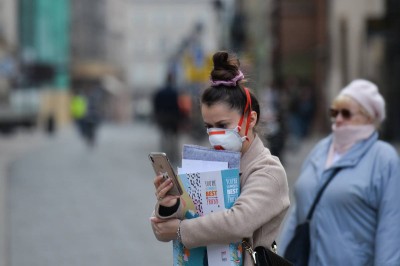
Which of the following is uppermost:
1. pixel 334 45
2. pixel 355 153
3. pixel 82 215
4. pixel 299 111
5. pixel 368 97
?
pixel 368 97

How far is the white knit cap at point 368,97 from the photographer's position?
503 cm

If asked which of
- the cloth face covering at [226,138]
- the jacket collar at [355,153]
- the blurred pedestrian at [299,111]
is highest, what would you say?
the cloth face covering at [226,138]

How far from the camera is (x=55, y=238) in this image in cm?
1023

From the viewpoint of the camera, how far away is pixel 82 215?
12.3m

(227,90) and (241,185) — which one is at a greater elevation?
(227,90)

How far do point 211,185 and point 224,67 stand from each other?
1.40ft

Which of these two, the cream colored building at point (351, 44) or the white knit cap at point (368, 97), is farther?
the cream colored building at point (351, 44)

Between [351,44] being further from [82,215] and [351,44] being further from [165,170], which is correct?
[165,170]

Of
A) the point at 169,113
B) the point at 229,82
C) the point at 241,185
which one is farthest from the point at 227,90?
the point at 169,113

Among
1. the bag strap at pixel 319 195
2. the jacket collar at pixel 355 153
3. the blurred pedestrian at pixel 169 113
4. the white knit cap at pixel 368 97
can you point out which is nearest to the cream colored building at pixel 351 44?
the blurred pedestrian at pixel 169 113

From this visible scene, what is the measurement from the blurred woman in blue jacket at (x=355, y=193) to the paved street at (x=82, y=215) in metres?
3.59

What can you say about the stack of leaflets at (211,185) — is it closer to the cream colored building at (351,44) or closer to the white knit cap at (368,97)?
the white knit cap at (368,97)

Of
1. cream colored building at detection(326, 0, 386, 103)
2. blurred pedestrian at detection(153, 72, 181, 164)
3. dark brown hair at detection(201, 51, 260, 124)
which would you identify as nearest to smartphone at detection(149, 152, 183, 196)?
dark brown hair at detection(201, 51, 260, 124)

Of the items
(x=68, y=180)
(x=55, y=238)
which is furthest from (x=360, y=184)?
(x=68, y=180)
